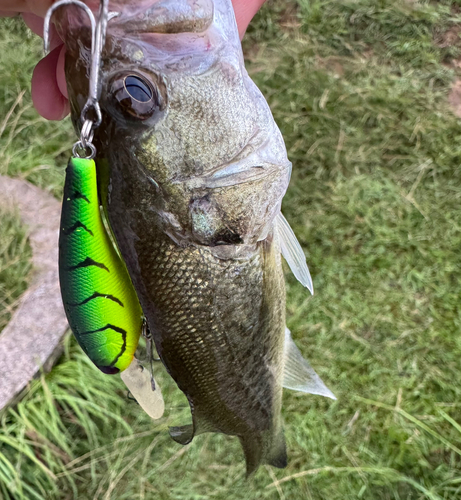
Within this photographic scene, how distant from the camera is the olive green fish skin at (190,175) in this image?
1000 mm

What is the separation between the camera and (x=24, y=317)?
2.64 m

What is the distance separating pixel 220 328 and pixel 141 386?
0.36 meters

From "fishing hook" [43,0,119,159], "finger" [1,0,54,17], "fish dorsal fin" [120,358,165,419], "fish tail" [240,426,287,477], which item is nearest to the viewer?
"fishing hook" [43,0,119,159]

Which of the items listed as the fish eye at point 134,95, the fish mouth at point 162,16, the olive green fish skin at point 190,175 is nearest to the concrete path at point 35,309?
the olive green fish skin at point 190,175

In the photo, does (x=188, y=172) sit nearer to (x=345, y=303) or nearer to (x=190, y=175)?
(x=190, y=175)

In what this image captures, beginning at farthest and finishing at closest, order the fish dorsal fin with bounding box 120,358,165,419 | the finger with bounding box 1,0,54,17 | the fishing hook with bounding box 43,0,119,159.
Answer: the fish dorsal fin with bounding box 120,358,165,419 < the finger with bounding box 1,0,54,17 < the fishing hook with bounding box 43,0,119,159

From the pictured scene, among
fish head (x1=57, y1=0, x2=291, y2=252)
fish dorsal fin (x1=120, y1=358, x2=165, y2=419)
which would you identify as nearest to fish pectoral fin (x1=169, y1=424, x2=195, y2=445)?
fish dorsal fin (x1=120, y1=358, x2=165, y2=419)

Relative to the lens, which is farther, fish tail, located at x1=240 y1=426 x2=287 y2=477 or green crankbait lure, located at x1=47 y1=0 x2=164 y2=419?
fish tail, located at x1=240 y1=426 x2=287 y2=477

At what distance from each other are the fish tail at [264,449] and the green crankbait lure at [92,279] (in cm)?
78

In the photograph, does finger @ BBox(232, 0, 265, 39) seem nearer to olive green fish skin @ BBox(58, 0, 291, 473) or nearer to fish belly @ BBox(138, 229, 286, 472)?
olive green fish skin @ BBox(58, 0, 291, 473)

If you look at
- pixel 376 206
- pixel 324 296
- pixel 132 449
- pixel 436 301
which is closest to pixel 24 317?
pixel 132 449

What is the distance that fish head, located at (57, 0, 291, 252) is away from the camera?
988 mm

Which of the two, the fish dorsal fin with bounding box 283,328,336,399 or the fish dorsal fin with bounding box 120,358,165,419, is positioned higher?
the fish dorsal fin with bounding box 120,358,165,419

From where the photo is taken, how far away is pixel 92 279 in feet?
3.48
